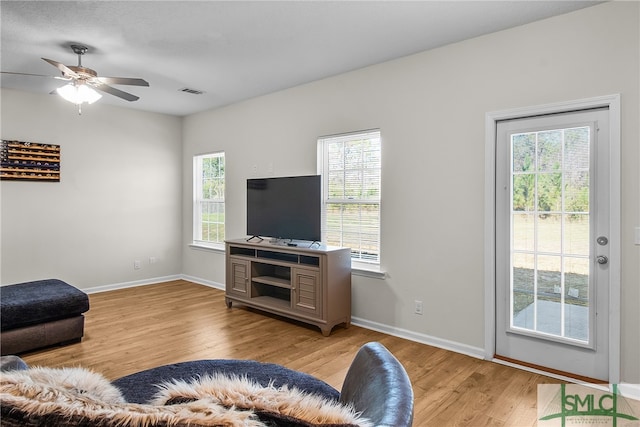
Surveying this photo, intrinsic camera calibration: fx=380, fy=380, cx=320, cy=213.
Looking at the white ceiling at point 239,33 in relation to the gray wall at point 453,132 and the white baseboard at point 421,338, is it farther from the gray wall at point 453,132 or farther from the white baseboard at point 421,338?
the white baseboard at point 421,338

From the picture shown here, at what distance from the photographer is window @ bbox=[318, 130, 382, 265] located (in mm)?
3926

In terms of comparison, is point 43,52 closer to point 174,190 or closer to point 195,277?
point 174,190

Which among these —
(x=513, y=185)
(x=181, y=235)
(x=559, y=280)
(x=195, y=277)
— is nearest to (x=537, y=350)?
(x=559, y=280)

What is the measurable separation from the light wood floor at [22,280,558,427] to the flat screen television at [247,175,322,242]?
0.95 metres

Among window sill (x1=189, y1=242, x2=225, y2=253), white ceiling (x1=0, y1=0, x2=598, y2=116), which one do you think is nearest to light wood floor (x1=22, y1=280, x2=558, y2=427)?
window sill (x1=189, y1=242, x2=225, y2=253)

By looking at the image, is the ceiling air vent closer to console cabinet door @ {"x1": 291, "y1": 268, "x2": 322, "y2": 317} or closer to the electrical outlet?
console cabinet door @ {"x1": 291, "y1": 268, "x2": 322, "y2": 317}

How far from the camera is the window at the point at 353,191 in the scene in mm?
3926

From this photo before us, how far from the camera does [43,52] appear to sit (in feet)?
11.3

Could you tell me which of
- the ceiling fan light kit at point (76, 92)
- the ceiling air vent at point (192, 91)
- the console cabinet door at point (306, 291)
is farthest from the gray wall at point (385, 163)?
the ceiling fan light kit at point (76, 92)

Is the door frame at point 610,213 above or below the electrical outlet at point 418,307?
above

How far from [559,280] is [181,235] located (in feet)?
A: 17.6

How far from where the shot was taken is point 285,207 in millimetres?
4223

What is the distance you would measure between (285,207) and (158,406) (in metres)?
3.55

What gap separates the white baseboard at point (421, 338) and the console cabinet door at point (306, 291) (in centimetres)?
52
